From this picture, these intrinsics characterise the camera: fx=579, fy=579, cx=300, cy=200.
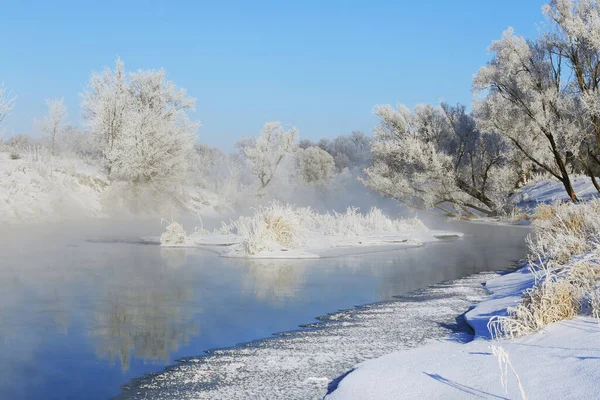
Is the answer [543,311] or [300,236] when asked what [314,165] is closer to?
[300,236]

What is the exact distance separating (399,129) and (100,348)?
2314 cm

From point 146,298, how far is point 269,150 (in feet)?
124

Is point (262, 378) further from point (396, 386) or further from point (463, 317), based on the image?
point (463, 317)

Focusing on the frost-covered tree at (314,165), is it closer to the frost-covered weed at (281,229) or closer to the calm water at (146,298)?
the frost-covered weed at (281,229)

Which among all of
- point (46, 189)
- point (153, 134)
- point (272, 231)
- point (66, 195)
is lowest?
point (272, 231)

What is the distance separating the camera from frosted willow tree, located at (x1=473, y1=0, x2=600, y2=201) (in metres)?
19.0

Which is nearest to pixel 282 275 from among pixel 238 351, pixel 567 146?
pixel 238 351

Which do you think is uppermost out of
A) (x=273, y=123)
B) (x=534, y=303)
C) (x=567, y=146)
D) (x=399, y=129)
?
(x=273, y=123)

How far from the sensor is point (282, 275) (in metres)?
9.35

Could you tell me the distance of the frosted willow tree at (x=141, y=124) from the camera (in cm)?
2822

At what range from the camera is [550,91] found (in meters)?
20.0

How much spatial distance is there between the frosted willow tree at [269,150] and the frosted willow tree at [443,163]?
57.9 ft

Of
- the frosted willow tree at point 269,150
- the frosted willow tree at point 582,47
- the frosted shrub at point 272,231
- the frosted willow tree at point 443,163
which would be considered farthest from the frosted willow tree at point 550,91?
the frosted willow tree at point 269,150

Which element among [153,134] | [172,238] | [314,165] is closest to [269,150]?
[314,165]
